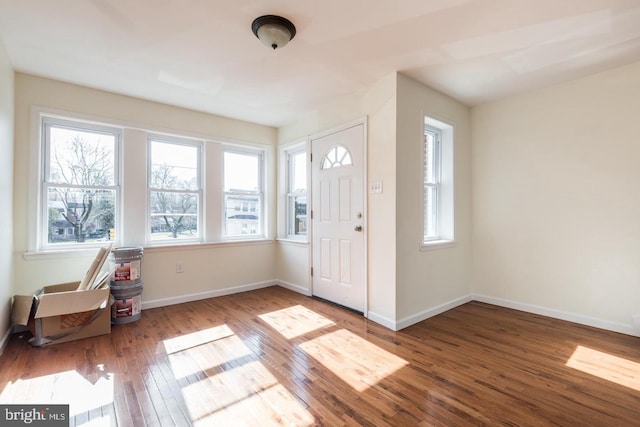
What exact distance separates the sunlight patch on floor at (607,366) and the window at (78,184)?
15.3 ft

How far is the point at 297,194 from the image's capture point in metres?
4.55

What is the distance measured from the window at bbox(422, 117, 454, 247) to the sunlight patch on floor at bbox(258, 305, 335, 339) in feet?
5.42

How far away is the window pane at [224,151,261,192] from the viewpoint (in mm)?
4359

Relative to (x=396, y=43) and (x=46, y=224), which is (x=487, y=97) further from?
(x=46, y=224)

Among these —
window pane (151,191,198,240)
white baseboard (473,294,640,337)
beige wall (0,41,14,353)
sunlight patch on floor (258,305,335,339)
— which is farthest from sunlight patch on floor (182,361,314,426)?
white baseboard (473,294,640,337)

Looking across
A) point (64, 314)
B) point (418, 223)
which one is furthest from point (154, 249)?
point (418, 223)

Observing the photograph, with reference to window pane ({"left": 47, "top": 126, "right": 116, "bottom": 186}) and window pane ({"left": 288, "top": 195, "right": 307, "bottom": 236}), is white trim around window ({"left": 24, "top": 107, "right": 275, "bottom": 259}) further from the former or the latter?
window pane ({"left": 288, "top": 195, "right": 307, "bottom": 236})

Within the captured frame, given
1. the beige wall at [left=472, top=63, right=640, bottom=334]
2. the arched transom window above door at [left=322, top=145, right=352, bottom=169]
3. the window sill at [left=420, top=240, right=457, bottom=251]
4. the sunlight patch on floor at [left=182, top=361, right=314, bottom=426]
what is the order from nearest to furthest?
the sunlight patch on floor at [left=182, top=361, right=314, bottom=426] < the beige wall at [left=472, top=63, right=640, bottom=334] < the window sill at [left=420, top=240, right=457, bottom=251] < the arched transom window above door at [left=322, top=145, right=352, bottom=169]

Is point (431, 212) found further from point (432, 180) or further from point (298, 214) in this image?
point (298, 214)

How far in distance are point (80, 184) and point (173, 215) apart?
39.7 inches

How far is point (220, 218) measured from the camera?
4.20 meters

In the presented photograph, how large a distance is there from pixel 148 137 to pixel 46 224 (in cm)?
141

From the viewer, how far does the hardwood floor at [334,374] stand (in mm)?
1717

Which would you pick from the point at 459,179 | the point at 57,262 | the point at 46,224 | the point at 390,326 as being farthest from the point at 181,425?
the point at 459,179
